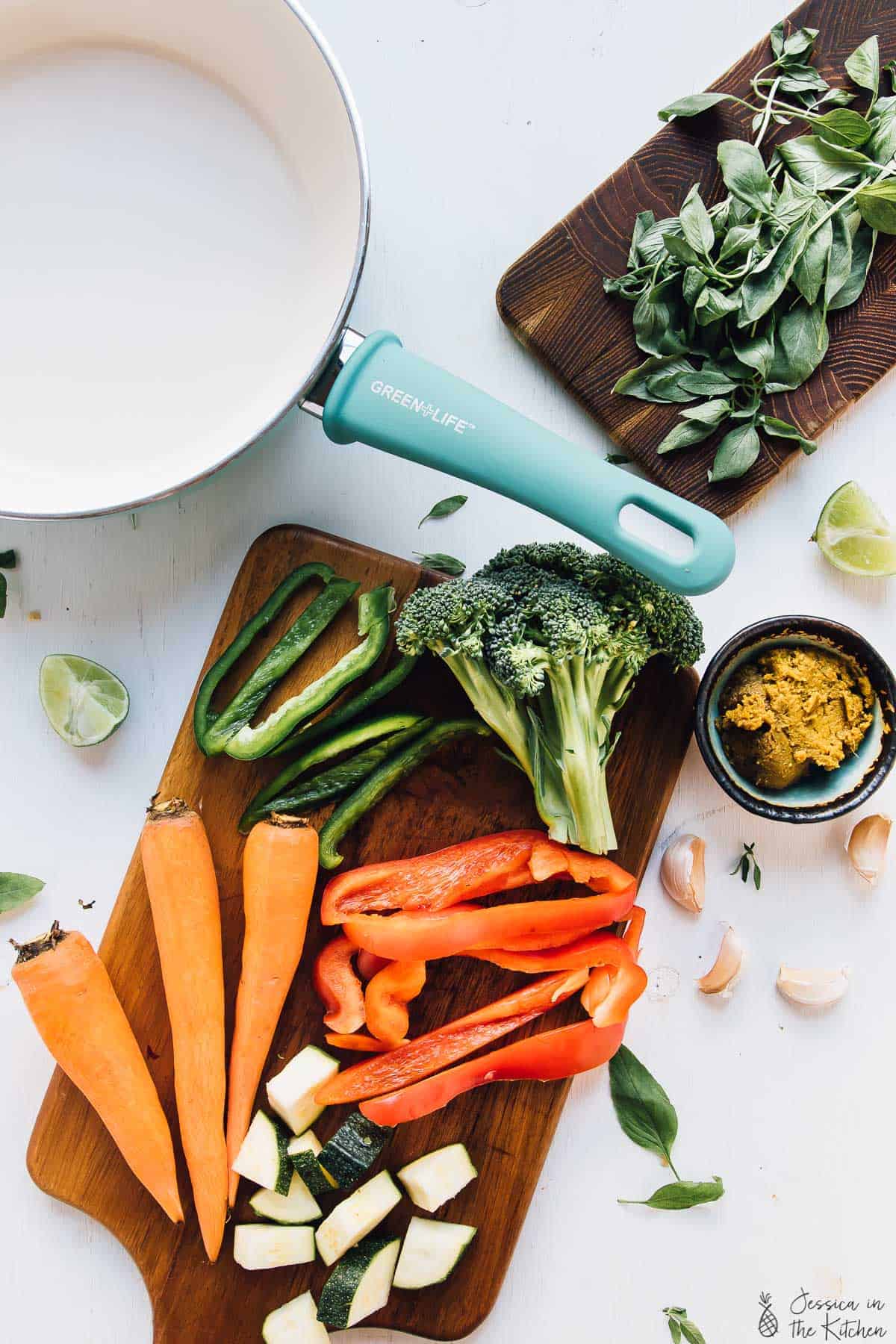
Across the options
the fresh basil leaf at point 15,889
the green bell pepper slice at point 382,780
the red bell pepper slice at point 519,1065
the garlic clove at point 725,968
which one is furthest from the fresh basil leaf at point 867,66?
the fresh basil leaf at point 15,889

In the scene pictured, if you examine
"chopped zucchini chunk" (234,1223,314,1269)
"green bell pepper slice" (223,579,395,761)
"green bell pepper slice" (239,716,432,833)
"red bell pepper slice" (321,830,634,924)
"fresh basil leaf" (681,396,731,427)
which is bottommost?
"chopped zucchini chunk" (234,1223,314,1269)

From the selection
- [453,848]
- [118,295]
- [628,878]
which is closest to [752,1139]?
[628,878]

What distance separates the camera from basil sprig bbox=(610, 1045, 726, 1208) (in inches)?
77.2

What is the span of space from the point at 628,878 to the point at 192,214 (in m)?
1.49

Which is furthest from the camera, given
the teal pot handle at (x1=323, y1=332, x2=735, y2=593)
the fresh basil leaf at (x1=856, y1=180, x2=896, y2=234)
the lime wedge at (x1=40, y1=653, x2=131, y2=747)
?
the lime wedge at (x1=40, y1=653, x2=131, y2=747)

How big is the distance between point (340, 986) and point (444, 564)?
0.85 metres

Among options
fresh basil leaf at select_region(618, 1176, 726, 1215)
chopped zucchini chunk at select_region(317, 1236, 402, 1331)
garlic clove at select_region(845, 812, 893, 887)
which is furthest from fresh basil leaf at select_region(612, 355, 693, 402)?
chopped zucchini chunk at select_region(317, 1236, 402, 1331)

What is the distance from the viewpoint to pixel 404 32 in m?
1.91

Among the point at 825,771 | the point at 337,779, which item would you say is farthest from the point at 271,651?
the point at 825,771

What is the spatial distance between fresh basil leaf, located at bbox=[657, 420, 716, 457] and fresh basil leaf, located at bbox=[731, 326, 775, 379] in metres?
0.13

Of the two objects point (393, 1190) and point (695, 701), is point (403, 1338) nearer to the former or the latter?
point (393, 1190)

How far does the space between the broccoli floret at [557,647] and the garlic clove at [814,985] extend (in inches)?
23.1

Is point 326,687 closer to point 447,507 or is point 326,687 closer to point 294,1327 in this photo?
point 447,507

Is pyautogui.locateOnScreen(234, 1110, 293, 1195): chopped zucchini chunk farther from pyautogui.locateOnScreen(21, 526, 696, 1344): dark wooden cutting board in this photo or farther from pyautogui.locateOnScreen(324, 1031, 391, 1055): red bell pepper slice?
pyautogui.locateOnScreen(324, 1031, 391, 1055): red bell pepper slice
